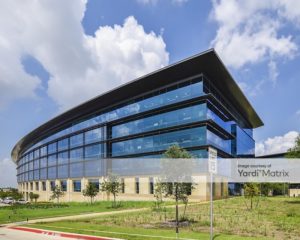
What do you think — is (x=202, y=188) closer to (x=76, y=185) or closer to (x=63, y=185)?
(x=76, y=185)

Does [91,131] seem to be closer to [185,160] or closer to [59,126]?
[59,126]

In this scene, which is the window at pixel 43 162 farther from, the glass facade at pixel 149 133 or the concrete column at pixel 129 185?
the concrete column at pixel 129 185

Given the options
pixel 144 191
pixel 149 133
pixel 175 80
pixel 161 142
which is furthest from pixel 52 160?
pixel 175 80

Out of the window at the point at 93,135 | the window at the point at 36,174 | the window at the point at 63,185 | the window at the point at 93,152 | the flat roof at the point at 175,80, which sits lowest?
the window at the point at 63,185

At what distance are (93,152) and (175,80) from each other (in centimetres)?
2526

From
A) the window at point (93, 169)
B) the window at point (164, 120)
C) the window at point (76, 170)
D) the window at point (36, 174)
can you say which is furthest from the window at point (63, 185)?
the window at point (164, 120)

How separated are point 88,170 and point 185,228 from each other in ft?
185

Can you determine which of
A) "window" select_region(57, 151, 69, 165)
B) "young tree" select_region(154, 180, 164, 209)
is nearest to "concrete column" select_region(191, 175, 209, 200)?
"young tree" select_region(154, 180, 164, 209)

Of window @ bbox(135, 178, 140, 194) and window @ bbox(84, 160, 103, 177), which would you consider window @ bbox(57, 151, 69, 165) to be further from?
window @ bbox(135, 178, 140, 194)

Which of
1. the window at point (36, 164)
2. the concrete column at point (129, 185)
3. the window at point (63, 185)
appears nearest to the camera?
the concrete column at point (129, 185)

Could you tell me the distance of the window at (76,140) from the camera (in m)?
78.9

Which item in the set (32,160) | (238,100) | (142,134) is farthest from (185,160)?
(32,160)

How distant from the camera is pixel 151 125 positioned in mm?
62000

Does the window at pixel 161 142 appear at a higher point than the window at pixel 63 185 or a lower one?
higher
